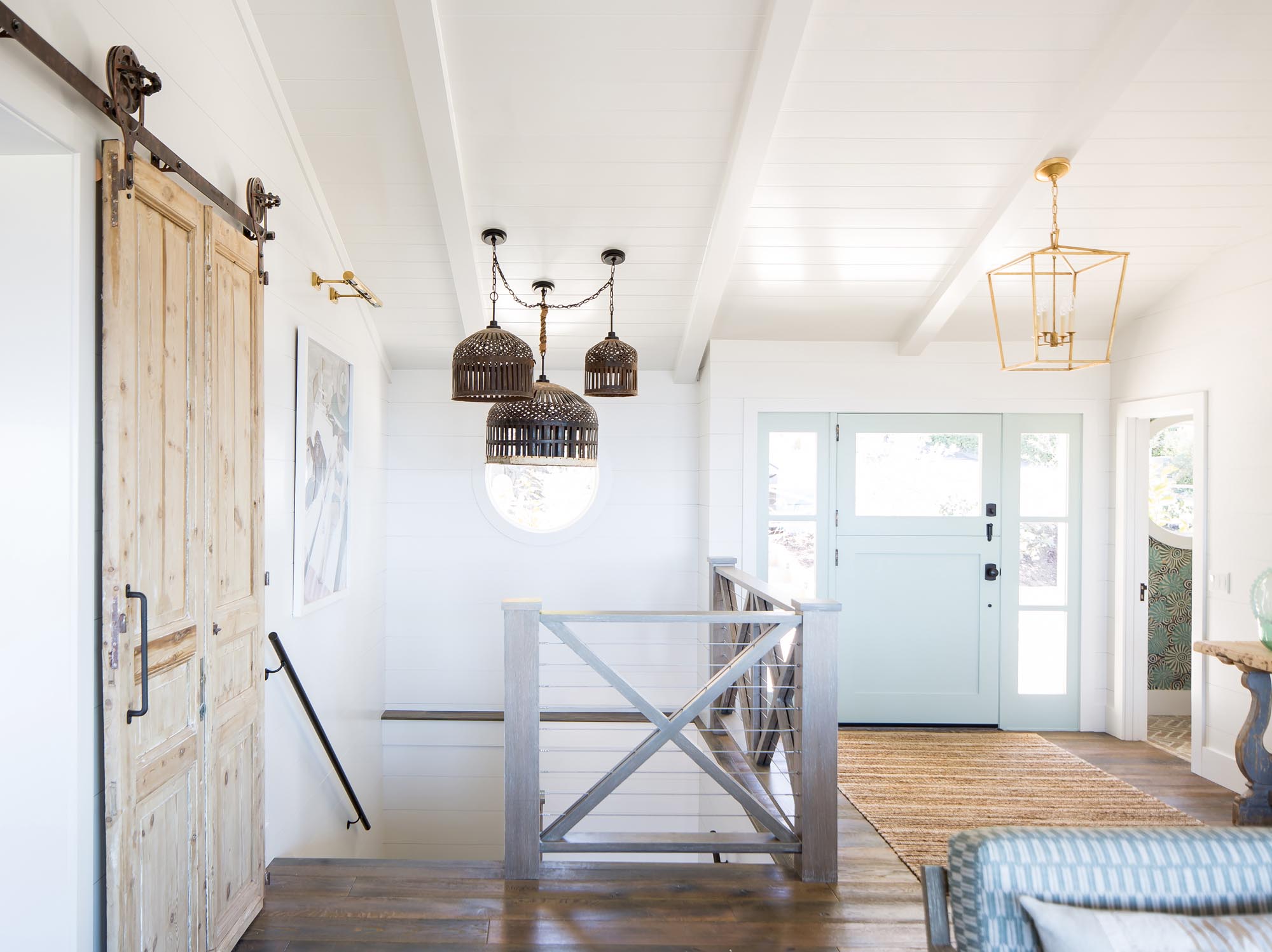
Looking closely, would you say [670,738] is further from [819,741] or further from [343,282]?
[343,282]

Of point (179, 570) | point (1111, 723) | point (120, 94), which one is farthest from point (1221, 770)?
point (120, 94)

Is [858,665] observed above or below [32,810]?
below

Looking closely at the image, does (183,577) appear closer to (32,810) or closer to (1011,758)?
(32,810)

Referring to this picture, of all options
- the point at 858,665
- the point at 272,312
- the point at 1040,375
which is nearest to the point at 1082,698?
the point at 858,665

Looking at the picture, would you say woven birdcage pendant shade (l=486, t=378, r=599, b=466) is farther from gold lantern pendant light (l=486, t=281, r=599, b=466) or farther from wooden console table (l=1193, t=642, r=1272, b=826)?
wooden console table (l=1193, t=642, r=1272, b=826)

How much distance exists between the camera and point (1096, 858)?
1.38 meters

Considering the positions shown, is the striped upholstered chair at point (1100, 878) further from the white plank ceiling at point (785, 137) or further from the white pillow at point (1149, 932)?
the white plank ceiling at point (785, 137)

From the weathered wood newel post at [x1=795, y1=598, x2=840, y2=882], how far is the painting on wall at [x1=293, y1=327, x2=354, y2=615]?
6.71 feet

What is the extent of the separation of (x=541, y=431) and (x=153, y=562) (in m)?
1.43

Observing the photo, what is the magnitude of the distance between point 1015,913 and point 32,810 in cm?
193

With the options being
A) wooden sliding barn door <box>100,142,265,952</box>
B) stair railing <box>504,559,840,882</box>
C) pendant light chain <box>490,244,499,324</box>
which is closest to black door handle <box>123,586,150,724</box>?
wooden sliding barn door <box>100,142,265,952</box>

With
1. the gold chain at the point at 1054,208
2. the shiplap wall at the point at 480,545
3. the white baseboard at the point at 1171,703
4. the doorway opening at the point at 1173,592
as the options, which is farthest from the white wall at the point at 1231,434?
the shiplap wall at the point at 480,545

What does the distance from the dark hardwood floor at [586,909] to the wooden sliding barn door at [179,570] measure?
25 centimetres

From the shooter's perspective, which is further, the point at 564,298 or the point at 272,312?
the point at 564,298
